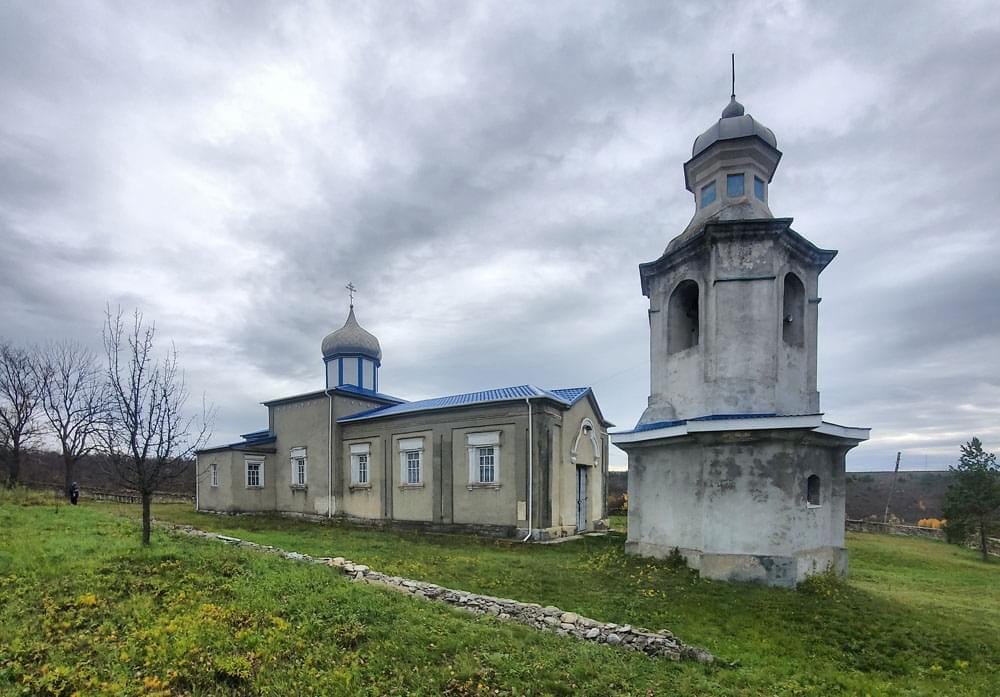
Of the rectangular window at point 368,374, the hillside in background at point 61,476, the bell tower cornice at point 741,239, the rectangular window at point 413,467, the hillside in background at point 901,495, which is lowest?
the hillside in background at point 901,495

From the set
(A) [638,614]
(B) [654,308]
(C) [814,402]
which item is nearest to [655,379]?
(B) [654,308]

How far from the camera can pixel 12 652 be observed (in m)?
6.43

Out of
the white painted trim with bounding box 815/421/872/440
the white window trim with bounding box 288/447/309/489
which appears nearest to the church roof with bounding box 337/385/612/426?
the white window trim with bounding box 288/447/309/489

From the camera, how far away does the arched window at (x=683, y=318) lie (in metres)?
12.2

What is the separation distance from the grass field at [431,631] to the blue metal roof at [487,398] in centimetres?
694

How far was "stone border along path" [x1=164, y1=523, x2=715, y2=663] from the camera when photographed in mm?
6703

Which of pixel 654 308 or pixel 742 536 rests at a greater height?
pixel 654 308

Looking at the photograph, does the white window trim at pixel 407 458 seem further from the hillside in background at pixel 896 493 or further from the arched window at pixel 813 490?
the hillside in background at pixel 896 493

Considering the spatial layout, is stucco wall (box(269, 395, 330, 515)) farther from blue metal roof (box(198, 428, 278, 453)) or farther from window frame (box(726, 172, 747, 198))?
window frame (box(726, 172, 747, 198))

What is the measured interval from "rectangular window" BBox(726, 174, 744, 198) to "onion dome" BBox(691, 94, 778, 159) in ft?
2.77

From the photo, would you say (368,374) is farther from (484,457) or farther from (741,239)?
(741,239)

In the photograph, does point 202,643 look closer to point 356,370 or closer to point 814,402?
point 814,402

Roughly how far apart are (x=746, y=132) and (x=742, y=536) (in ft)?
28.5

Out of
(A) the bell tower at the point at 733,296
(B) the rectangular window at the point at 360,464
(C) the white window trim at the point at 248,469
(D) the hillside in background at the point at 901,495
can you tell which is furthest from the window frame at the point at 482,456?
(D) the hillside in background at the point at 901,495
